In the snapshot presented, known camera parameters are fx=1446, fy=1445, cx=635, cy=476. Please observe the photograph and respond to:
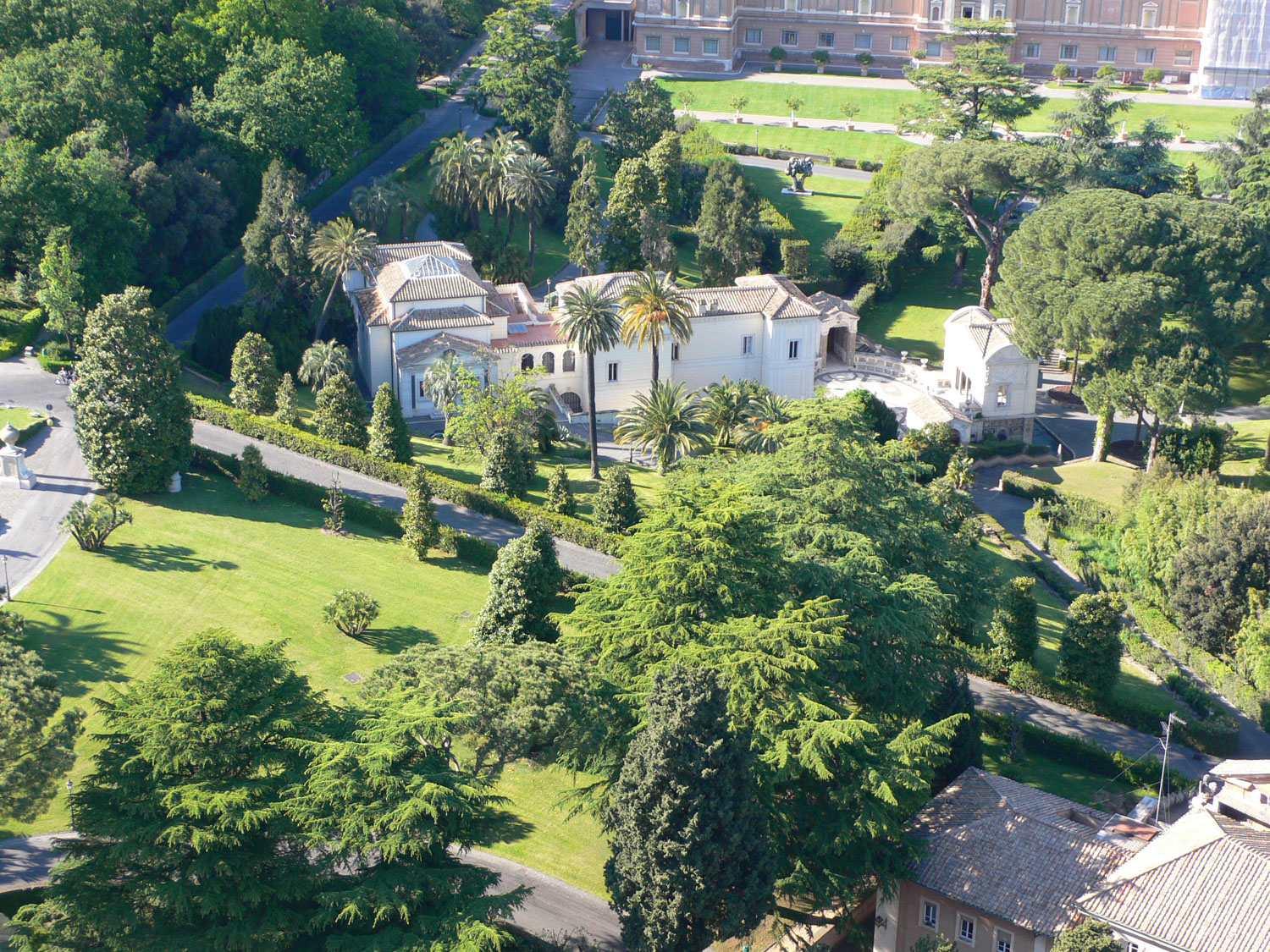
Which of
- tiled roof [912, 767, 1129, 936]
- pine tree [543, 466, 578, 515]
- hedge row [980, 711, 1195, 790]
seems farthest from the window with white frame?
pine tree [543, 466, 578, 515]

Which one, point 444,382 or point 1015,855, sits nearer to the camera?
point 1015,855

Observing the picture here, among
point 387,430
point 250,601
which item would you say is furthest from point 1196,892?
point 387,430

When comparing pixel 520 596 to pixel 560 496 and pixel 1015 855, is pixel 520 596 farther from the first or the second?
pixel 1015 855

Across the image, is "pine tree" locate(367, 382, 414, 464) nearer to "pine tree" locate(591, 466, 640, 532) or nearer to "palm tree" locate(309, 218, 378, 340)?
"pine tree" locate(591, 466, 640, 532)

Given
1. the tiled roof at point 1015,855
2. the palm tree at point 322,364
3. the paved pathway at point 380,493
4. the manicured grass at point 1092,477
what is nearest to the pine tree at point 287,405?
the paved pathway at point 380,493

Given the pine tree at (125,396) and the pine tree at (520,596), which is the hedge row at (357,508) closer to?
the pine tree at (125,396)

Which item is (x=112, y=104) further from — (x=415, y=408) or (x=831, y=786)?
(x=831, y=786)
